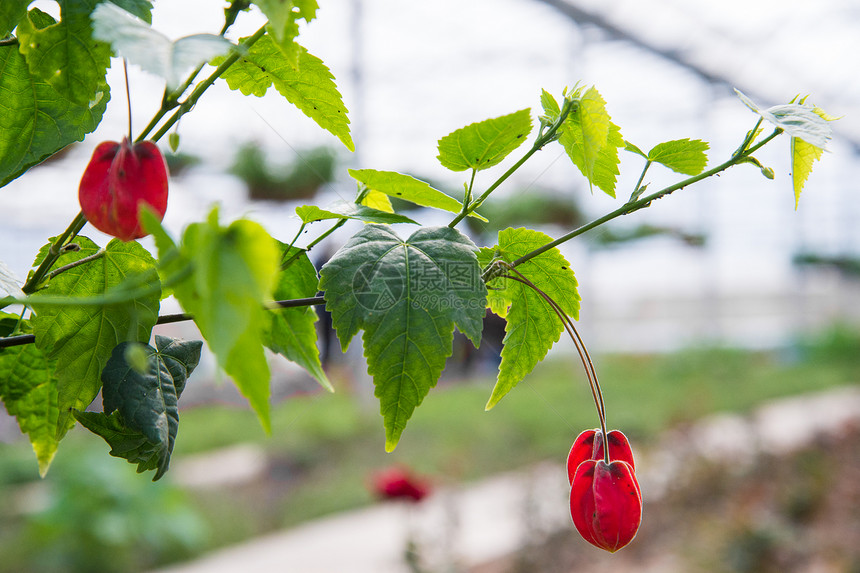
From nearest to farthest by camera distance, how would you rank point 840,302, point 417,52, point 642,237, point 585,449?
point 585,449 → point 417,52 → point 642,237 → point 840,302

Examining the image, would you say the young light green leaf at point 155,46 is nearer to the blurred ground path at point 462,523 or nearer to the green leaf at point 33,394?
the green leaf at point 33,394

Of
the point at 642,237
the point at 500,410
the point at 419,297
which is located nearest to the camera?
the point at 419,297

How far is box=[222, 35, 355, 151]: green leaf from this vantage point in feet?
0.78

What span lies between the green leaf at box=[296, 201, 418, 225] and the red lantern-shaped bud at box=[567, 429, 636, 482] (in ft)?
0.44

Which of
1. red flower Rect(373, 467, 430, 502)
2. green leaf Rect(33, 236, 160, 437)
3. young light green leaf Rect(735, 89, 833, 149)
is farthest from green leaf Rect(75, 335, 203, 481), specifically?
red flower Rect(373, 467, 430, 502)

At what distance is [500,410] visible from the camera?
394 centimetres

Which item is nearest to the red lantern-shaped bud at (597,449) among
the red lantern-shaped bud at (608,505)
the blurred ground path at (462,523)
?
the red lantern-shaped bud at (608,505)

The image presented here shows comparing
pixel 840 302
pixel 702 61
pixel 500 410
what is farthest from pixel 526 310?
pixel 840 302

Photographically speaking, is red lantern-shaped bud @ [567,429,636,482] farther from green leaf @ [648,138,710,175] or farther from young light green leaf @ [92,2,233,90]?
young light green leaf @ [92,2,233,90]

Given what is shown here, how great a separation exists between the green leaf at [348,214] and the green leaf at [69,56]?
3.0 inches

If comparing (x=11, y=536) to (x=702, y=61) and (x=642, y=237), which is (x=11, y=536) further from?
(x=702, y=61)

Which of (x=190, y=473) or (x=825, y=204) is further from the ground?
(x=825, y=204)

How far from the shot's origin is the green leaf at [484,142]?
0.75 feet

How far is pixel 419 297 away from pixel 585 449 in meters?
0.15
